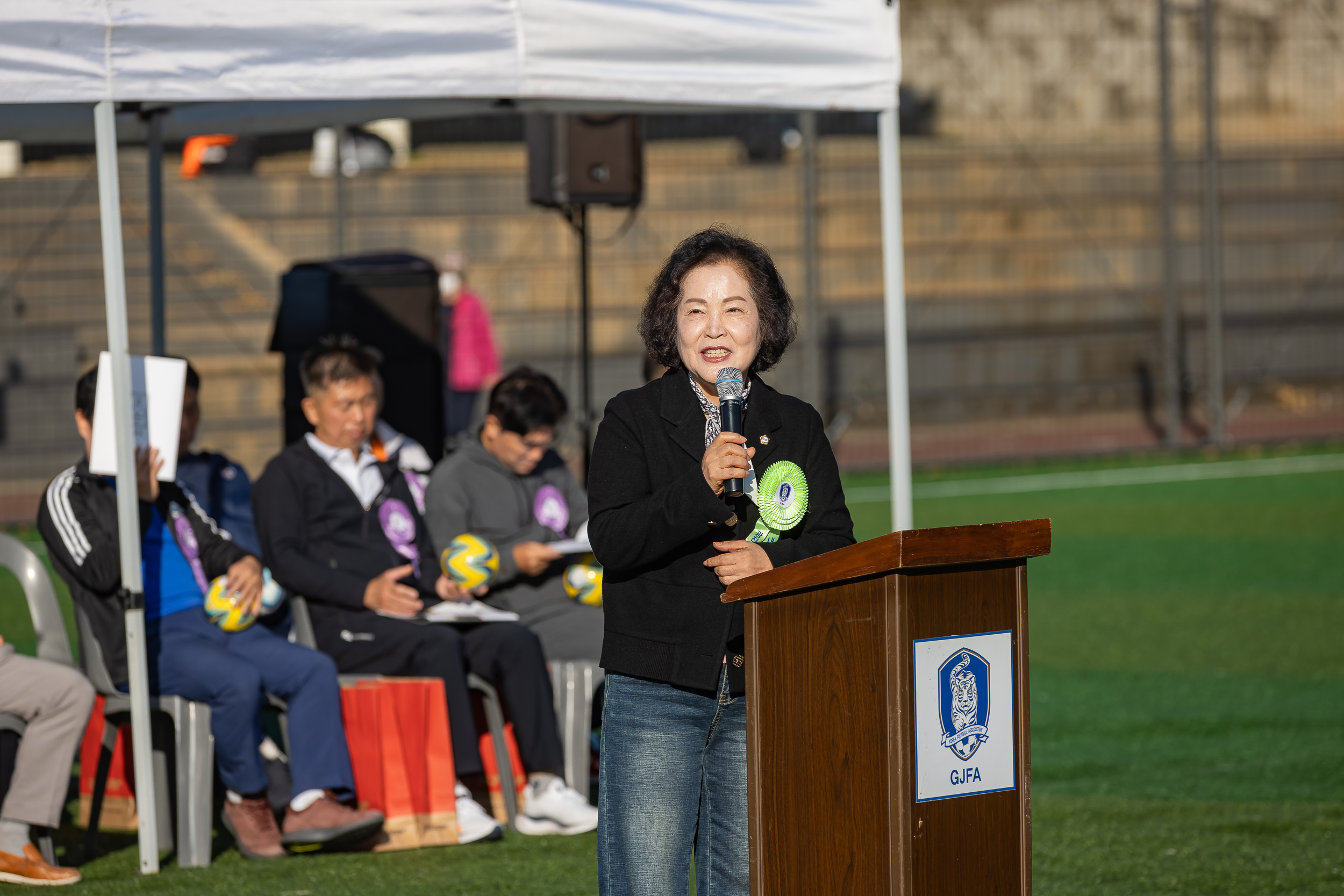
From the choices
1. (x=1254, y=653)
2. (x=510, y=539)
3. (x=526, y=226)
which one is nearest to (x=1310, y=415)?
(x=526, y=226)

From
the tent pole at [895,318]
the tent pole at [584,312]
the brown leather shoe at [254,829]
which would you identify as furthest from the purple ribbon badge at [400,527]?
the tent pole at [584,312]

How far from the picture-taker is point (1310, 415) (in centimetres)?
1745

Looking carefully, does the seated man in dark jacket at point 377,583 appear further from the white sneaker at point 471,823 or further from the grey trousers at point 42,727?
the grey trousers at point 42,727

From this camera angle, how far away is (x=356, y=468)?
5.45 metres

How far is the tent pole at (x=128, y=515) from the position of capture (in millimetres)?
4414

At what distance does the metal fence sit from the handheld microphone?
36.8ft

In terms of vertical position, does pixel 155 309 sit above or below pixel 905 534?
above

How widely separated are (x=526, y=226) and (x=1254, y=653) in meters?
10.1

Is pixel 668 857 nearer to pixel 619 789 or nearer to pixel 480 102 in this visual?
pixel 619 789

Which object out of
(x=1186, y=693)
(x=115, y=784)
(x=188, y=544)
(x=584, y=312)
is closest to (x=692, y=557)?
(x=188, y=544)

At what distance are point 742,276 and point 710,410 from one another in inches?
9.5

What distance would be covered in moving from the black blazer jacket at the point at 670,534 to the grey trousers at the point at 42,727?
7.48 ft

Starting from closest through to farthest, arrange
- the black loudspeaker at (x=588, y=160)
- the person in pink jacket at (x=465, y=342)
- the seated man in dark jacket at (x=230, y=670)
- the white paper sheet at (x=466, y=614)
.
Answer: the seated man in dark jacket at (x=230, y=670)
the white paper sheet at (x=466, y=614)
the black loudspeaker at (x=588, y=160)
the person in pink jacket at (x=465, y=342)

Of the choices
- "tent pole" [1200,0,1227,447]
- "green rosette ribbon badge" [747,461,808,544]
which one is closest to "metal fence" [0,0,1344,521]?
"tent pole" [1200,0,1227,447]
